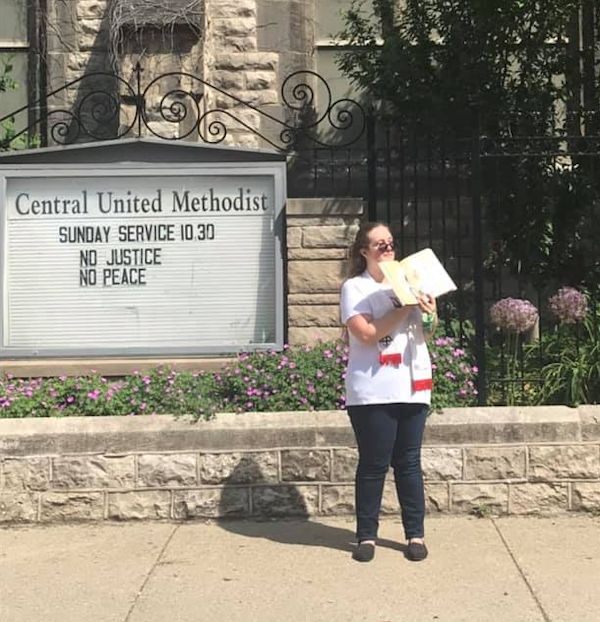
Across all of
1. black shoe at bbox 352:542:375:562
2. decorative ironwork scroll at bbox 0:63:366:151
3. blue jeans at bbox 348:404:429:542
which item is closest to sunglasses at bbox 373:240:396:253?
blue jeans at bbox 348:404:429:542

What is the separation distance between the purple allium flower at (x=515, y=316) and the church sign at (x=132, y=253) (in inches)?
62.5

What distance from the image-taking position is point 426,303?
377cm

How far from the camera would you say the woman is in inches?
150

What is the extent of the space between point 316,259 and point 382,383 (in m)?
2.18

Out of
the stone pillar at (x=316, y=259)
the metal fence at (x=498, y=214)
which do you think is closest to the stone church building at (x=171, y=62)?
the metal fence at (x=498, y=214)

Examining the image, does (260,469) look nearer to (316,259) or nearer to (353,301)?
(353,301)

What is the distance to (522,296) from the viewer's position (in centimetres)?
708

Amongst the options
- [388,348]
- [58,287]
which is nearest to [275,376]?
[388,348]

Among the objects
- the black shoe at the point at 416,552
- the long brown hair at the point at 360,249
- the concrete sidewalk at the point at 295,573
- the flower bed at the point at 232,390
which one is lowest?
the concrete sidewalk at the point at 295,573

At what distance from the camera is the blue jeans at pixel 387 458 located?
387cm

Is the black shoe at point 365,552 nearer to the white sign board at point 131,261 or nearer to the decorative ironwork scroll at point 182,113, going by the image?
the white sign board at point 131,261

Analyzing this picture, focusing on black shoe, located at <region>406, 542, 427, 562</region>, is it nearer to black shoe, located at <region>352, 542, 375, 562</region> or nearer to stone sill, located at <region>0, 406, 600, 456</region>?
black shoe, located at <region>352, 542, 375, 562</region>

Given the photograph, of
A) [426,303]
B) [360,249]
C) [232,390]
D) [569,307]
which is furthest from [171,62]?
[426,303]

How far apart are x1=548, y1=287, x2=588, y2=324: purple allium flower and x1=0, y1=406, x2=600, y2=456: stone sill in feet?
2.64
